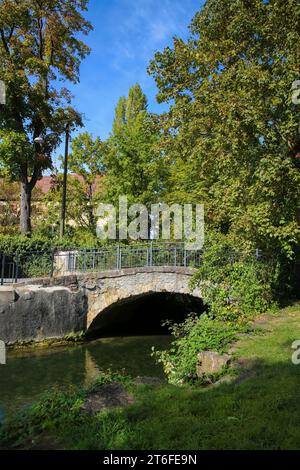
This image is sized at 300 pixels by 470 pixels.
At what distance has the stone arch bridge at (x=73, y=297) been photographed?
496 inches

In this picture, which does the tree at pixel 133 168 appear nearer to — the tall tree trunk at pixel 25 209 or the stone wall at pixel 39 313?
the tall tree trunk at pixel 25 209

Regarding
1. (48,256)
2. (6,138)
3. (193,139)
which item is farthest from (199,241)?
(6,138)

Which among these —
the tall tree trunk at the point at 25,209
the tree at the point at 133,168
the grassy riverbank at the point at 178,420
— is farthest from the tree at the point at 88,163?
the grassy riverbank at the point at 178,420

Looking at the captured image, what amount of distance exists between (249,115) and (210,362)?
5942 mm

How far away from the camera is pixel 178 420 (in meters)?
4.48

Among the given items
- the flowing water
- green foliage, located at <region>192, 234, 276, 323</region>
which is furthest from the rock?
green foliage, located at <region>192, 234, 276, 323</region>

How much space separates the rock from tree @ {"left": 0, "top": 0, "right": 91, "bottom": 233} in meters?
13.2

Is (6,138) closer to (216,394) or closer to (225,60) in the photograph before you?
(225,60)

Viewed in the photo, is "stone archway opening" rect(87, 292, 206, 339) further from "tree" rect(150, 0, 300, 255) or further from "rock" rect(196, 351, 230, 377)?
"rock" rect(196, 351, 230, 377)

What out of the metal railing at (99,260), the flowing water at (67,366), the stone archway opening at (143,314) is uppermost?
the metal railing at (99,260)

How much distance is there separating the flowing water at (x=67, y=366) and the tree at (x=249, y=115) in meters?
4.83

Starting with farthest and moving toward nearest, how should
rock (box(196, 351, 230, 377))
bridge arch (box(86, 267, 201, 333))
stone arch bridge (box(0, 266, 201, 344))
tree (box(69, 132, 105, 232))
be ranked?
tree (box(69, 132, 105, 232)) < bridge arch (box(86, 267, 201, 333)) < stone arch bridge (box(0, 266, 201, 344)) < rock (box(196, 351, 230, 377))

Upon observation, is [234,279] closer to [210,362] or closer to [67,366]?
[210,362]

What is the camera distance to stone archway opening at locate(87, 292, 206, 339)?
1502 cm
